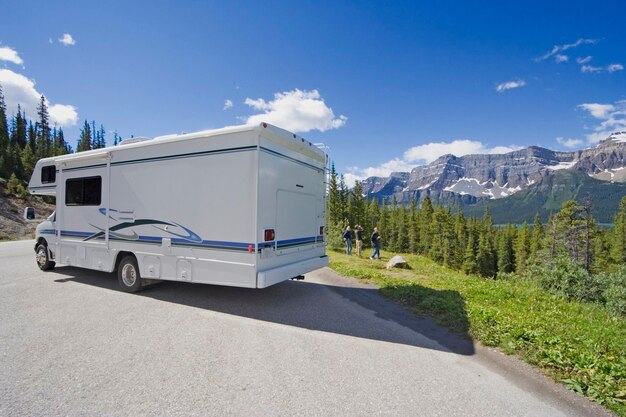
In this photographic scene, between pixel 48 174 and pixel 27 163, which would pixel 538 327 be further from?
pixel 27 163

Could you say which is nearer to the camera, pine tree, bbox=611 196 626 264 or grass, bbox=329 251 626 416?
grass, bbox=329 251 626 416

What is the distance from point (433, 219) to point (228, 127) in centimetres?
6641

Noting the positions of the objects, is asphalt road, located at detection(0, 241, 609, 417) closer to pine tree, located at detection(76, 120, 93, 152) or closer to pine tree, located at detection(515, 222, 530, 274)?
pine tree, located at detection(515, 222, 530, 274)

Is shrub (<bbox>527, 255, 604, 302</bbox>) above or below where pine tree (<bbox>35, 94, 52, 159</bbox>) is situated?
below

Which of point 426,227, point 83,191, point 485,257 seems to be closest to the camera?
point 83,191

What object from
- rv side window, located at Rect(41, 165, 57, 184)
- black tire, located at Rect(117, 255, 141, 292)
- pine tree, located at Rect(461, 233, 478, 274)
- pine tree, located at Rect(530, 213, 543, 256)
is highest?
rv side window, located at Rect(41, 165, 57, 184)

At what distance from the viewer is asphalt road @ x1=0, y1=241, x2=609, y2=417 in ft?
11.8

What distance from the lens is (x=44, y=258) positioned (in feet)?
34.6

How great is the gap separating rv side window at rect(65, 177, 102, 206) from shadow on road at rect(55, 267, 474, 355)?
90.8 inches

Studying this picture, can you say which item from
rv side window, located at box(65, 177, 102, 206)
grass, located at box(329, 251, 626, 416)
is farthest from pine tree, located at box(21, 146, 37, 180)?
grass, located at box(329, 251, 626, 416)

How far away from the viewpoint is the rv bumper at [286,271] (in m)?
6.32

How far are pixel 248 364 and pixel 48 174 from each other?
9915 millimetres

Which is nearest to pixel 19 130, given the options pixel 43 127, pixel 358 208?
pixel 43 127

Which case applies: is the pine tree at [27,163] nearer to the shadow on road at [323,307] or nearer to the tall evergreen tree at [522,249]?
the shadow on road at [323,307]
